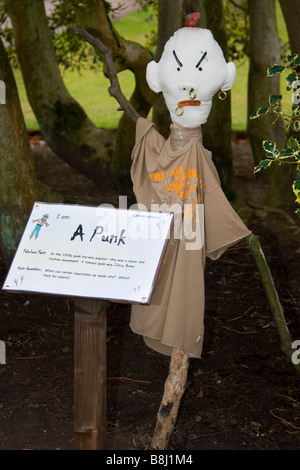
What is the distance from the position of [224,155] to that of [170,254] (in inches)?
134

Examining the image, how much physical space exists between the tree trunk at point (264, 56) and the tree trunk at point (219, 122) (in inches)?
29.5

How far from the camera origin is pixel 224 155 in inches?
272

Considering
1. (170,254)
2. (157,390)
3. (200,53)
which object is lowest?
(157,390)

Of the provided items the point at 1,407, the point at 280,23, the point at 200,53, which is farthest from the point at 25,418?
the point at 280,23

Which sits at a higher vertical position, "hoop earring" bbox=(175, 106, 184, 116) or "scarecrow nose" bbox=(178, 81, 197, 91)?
"scarecrow nose" bbox=(178, 81, 197, 91)

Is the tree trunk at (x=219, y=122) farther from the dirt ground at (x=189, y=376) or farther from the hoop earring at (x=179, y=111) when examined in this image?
the hoop earring at (x=179, y=111)

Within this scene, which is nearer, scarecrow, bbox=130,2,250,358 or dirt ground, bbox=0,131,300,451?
scarecrow, bbox=130,2,250,358

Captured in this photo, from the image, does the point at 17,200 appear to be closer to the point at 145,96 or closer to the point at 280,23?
the point at 145,96

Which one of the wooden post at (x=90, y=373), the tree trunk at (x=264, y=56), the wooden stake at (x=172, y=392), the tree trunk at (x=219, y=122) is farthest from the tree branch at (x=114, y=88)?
the tree trunk at (x=264, y=56)

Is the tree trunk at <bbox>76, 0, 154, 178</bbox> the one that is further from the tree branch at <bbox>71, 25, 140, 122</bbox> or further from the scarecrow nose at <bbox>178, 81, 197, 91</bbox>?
the scarecrow nose at <bbox>178, 81, 197, 91</bbox>

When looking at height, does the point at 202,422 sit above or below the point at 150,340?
below

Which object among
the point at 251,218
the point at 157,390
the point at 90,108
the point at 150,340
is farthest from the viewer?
the point at 90,108

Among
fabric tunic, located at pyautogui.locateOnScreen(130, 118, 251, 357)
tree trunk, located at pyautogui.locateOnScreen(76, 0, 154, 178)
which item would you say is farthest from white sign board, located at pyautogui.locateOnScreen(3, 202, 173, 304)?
tree trunk, located at pyautogui.locateOnScreen(76, 0, 154, 178)

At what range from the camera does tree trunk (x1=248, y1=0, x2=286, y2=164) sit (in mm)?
7652
